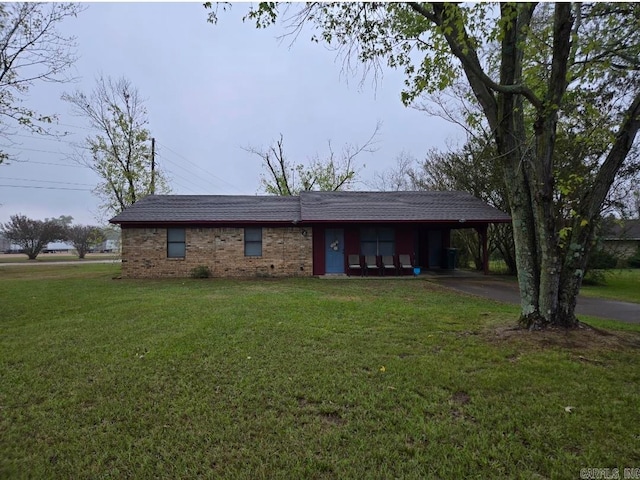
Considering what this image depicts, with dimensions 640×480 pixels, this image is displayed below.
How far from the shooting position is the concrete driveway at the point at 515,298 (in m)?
7.45

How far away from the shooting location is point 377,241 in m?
14.8

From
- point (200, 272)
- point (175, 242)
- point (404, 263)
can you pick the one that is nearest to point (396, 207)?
point (404, 263)

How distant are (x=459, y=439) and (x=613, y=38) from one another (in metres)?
7.10

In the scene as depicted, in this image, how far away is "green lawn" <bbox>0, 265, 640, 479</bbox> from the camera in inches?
89.5

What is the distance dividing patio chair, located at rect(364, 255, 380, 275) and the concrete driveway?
243cm

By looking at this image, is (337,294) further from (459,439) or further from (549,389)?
(459,439)

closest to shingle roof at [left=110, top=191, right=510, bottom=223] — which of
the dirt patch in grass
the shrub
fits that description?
the shrub

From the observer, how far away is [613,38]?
5.73 meters

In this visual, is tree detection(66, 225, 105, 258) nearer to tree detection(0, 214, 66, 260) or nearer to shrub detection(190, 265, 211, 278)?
tree detection(0, 214, 66, 260)

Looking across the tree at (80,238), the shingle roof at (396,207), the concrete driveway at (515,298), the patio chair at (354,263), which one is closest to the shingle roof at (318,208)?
the shingle roof at (396,207)

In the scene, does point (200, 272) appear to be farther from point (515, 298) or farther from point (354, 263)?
point (515, 298)

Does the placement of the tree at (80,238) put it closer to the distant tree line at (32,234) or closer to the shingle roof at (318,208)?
the distant tree line at (32,234)

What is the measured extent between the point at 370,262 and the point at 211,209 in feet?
24.2

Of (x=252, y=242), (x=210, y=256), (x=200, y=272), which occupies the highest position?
(x=252, y=242)
